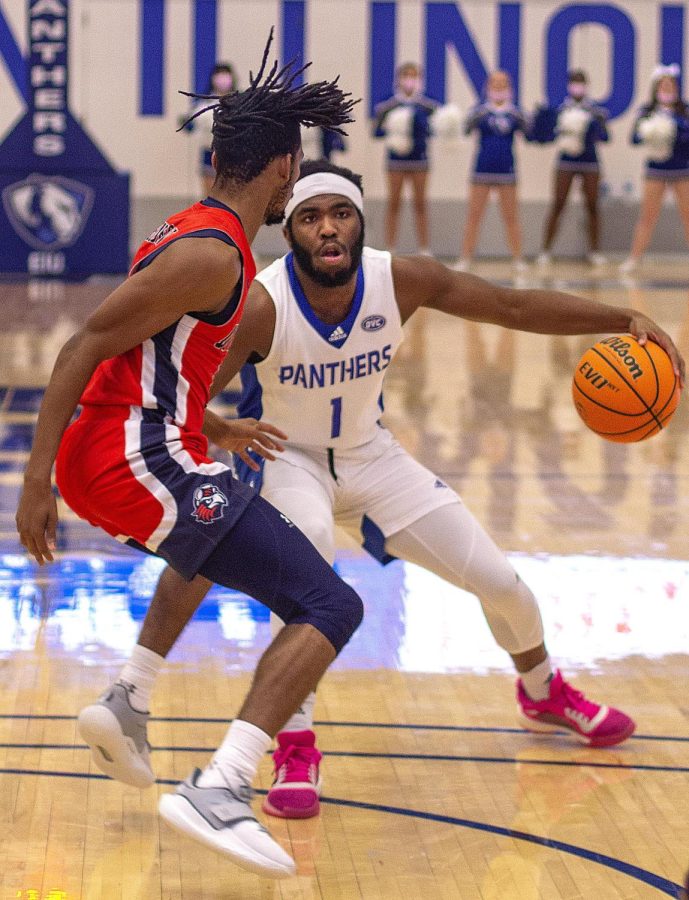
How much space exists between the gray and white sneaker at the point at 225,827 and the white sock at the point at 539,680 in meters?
1.39

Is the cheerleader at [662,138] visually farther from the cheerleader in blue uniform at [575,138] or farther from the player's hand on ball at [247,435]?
the player's hand on ball at [247,435]

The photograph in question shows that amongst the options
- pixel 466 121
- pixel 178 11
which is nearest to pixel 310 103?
pixel 466 121

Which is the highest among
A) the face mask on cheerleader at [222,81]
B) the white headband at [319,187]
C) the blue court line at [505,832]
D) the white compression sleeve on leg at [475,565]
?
the face mask on cheerleader at [222,81]

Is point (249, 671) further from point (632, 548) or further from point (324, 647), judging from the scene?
point (632, 548)

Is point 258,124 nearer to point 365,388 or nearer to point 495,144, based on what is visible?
point 365,388

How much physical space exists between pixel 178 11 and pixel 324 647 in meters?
15.5

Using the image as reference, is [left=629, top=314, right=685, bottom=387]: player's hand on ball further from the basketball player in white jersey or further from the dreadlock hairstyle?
the dreadlock hairstyle

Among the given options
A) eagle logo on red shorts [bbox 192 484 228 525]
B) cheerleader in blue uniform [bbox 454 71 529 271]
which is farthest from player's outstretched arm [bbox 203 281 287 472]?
cheerleader in blue uniform [bbox 454 71 529 271]

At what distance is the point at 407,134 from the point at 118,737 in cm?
1331

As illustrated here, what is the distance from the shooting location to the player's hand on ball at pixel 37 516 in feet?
10.4

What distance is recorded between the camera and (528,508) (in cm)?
675

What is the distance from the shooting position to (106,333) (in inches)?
125

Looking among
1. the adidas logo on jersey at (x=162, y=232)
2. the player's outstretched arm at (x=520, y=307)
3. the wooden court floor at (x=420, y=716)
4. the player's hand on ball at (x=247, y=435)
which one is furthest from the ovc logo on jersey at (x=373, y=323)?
the wooden court floor at (x=420, y=716)

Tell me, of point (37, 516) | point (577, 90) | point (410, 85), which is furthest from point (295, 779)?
point (577, 90)
